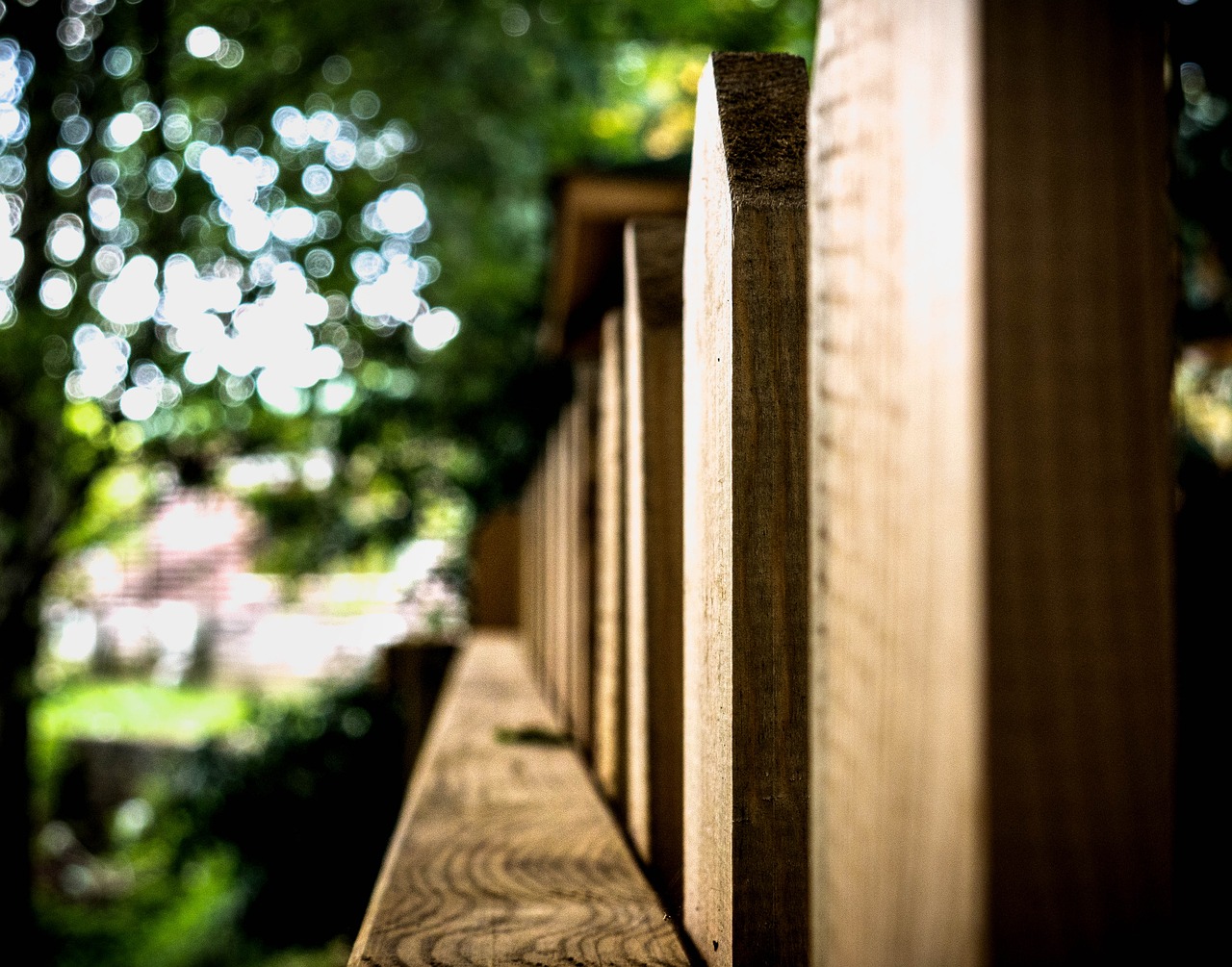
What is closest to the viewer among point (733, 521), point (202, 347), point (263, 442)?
point (733, 521)

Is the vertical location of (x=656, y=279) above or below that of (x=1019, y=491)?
above

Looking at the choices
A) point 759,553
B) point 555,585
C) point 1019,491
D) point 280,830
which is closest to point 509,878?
point 759,553

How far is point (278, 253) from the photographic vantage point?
4.31m

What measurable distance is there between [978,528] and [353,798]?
4.24 m

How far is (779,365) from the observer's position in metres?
0.71

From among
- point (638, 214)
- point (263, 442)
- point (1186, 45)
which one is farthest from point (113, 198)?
point (1186, 45)

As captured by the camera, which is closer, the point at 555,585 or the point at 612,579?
the point at 612,579

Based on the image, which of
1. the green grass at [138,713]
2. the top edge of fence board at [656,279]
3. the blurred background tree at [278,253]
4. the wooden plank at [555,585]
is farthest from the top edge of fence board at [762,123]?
the green grass at [138,713]

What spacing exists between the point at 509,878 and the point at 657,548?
0.36m

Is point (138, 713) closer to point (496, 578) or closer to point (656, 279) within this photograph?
point (496, 578)

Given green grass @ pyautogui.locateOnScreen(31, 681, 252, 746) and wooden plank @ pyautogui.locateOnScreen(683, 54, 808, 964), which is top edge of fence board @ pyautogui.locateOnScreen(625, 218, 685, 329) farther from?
green grass @ pyautogui.locateOnScreen(31, 681, 252, 746)

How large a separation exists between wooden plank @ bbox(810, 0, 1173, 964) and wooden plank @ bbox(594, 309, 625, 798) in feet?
2.62

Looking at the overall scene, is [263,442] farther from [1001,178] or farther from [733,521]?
[1001,178]

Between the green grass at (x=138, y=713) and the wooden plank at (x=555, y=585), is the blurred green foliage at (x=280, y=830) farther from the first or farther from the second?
the green grass at (x=138, y=713)
